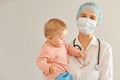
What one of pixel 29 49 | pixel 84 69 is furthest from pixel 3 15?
pixel 84 69

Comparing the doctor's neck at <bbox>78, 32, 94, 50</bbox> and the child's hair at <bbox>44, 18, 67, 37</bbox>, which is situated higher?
the child's hair at <bbox>44, 18, 67, 37</bbox>

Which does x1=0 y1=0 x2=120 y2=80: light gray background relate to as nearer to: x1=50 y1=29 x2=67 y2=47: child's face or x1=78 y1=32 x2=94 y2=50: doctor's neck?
x1=78 y1=32 x2=94 y2=50: doctor's neck

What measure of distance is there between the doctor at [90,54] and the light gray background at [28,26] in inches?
29.3

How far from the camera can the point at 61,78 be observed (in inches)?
50.6

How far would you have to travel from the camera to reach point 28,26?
2.29 m

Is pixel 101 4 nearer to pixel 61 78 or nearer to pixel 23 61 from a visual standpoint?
pixel 23 61

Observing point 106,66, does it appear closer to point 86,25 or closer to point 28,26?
point 86,25

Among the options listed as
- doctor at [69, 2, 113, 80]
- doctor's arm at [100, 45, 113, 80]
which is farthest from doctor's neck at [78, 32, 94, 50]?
doctor's arm at [100, 45, 113, 80]

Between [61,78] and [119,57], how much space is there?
91cm

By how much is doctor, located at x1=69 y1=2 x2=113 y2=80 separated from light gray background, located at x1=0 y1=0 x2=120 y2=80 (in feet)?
2.44

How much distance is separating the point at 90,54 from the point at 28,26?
102cm

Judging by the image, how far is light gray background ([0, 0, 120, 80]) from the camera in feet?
7.18

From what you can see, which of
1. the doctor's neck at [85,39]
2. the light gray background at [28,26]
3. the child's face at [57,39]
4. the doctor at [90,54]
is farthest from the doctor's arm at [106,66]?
the light gray background at [28,26]

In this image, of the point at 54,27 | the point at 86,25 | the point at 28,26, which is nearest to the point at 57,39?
the point at 54,27
